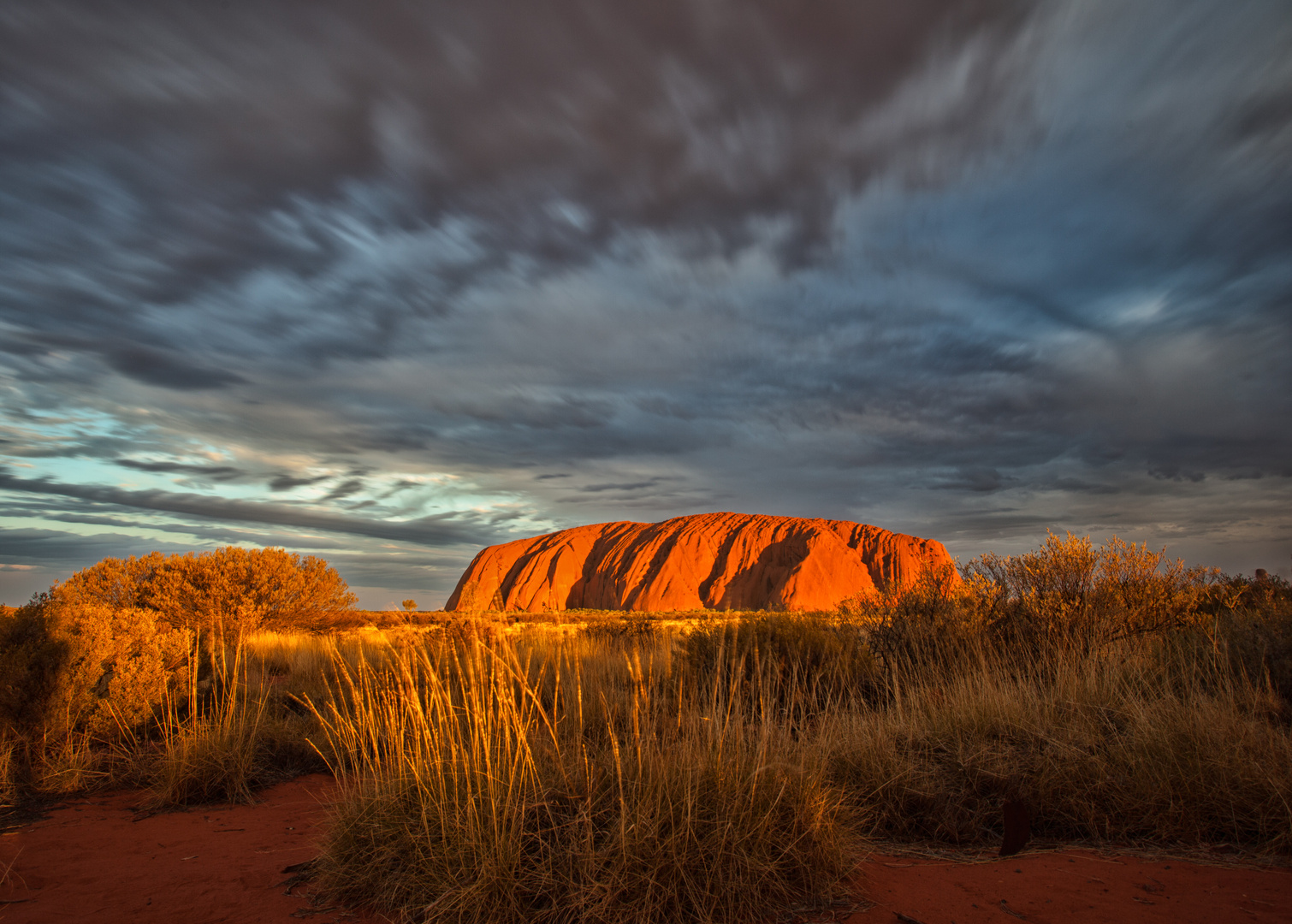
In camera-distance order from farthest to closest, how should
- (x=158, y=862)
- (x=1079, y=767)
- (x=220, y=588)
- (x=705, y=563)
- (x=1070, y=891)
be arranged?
(x=705, y=563) < (x=220, y=588) < (x=1079, y=767) < (x=158, y=862) < (x=1070, y=891)

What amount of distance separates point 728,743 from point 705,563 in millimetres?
46285

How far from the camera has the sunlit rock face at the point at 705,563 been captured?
45.9 metres

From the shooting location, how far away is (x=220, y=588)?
1803 centimetres

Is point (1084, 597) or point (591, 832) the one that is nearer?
point (591, 832)

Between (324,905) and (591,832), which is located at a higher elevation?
(591,832)

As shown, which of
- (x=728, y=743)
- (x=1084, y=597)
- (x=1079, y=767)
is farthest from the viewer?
(x=1084, y=597)

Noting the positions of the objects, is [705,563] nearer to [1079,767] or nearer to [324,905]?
[1079,767]

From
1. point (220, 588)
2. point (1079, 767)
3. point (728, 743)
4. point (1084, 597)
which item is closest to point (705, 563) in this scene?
point (220, 588)

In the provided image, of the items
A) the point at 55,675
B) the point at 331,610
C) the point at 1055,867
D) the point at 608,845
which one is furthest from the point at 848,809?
the point at 331,610

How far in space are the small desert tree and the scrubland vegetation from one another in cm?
932

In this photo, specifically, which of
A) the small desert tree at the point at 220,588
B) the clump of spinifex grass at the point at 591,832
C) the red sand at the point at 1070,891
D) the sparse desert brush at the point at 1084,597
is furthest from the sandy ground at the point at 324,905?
the small desert tree at the point at 220,588

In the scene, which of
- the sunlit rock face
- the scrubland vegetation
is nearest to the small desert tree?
the scrubland vegetation

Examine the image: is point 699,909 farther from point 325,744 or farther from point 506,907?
point 325,744

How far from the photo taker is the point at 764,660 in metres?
7.59
